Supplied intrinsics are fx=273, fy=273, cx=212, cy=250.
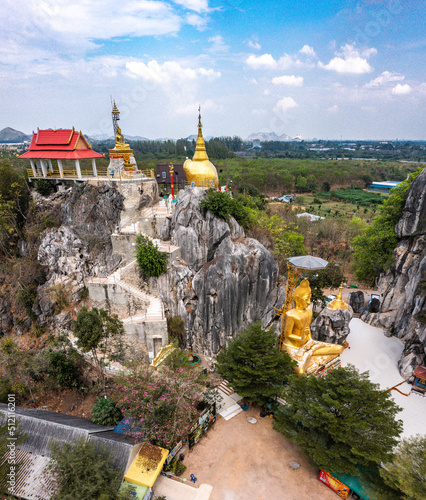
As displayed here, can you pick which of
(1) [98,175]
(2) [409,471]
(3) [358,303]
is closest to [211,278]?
(2) [409,471]

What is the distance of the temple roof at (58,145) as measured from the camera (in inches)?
995

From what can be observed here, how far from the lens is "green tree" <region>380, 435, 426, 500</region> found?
367 inches

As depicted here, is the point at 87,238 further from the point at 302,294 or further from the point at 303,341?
the point at 303,341

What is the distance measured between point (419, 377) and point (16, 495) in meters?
21.3

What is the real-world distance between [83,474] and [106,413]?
456 cm

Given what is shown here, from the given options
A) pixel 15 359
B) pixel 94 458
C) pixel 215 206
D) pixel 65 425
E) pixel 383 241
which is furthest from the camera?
pixel 383 241

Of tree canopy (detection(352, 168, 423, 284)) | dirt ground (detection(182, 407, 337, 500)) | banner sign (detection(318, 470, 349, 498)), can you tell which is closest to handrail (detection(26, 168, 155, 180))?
dirt ground (detection(182, 407, 337, 500))

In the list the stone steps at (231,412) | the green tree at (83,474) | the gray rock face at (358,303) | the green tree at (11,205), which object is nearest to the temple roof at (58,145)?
the green tree at (11,205)

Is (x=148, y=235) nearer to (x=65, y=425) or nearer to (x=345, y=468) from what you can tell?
(x=65, y=425)

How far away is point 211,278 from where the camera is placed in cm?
2011

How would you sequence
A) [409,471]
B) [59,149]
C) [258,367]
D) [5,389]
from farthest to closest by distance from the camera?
[59,149]
[5,389]
[258,367]
[409,471]

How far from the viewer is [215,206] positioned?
826 inches

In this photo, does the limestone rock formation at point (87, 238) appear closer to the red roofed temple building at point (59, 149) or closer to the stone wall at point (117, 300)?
the red roofed temple building at point (59, 149)

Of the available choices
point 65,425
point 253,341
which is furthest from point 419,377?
point 65,425
